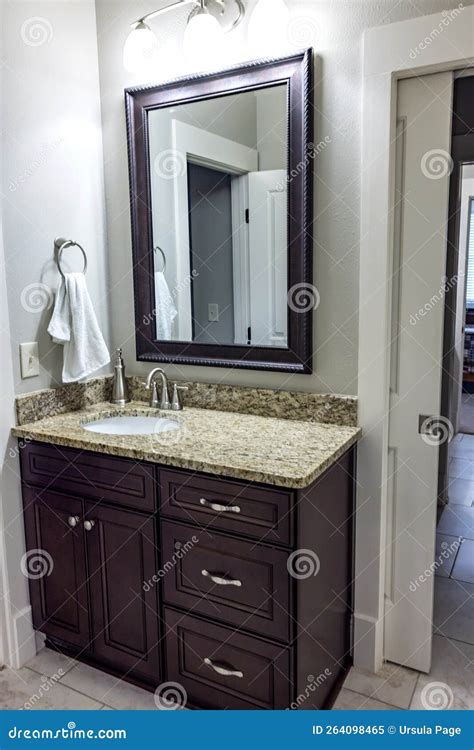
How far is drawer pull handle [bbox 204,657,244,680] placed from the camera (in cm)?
161

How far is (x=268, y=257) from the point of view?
194 cm

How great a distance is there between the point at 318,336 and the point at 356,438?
14.1 inches

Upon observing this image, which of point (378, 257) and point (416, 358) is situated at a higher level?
point (378, 257)

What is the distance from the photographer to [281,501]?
1458 millimetres

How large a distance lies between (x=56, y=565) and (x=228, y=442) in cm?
79

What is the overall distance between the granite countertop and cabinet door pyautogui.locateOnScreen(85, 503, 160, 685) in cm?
22

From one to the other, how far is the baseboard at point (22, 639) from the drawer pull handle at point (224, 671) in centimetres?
77

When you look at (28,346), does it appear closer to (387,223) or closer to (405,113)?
(387,223)

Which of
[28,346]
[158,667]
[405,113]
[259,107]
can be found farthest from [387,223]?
[158,667]

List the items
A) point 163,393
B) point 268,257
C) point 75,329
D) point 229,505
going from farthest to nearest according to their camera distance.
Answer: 1. point 163,393
2. point 75,329
3. point 268,257
4. point 229,505

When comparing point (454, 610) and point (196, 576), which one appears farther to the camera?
point (454, 610)

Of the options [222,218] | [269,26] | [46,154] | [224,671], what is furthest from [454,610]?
[46,154]

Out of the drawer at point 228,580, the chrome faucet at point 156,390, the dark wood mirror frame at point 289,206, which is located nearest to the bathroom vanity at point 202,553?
the drawer at point 228,580

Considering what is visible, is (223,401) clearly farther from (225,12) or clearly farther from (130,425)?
(225,12)
